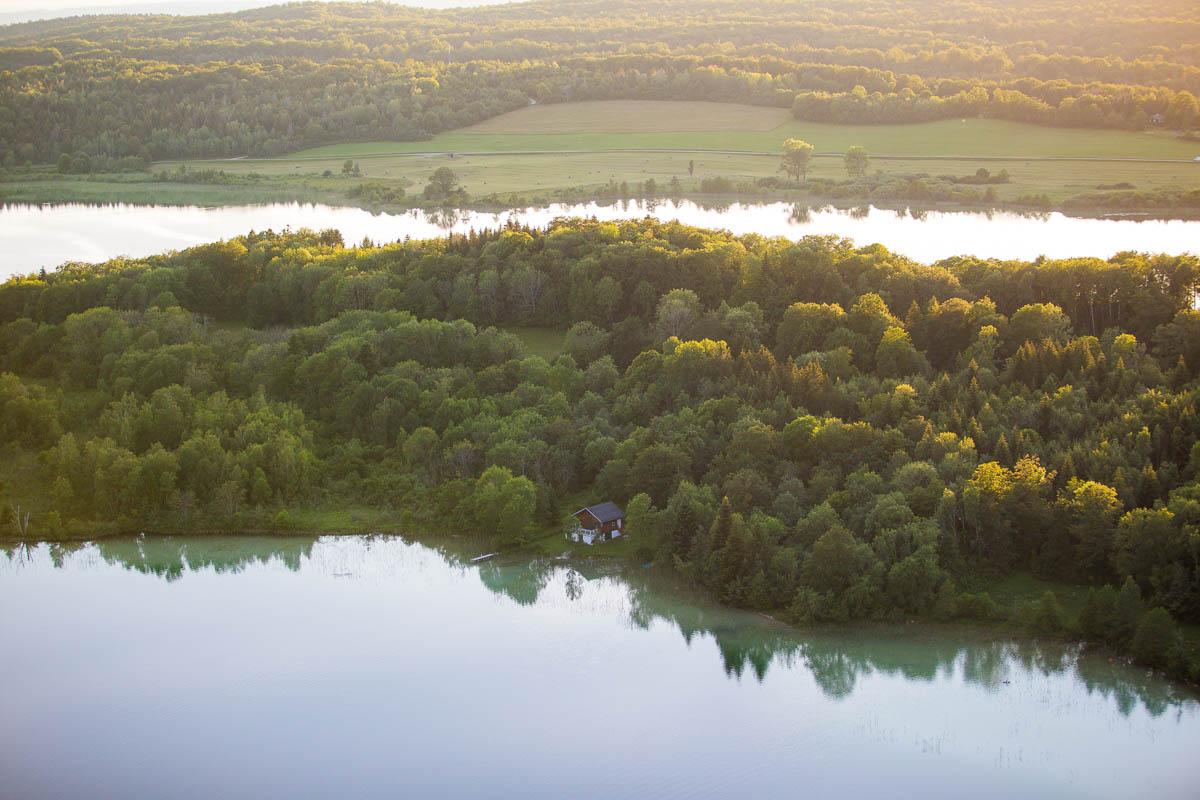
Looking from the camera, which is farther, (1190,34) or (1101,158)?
(1190,34)

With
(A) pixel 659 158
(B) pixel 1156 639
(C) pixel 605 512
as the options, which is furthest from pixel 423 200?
(B) pixel 1156 639

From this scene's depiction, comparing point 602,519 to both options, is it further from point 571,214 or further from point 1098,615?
point 571,214

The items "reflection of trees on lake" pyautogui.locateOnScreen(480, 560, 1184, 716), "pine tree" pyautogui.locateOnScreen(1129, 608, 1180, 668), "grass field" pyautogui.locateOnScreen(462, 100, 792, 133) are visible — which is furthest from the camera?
"grass field" pyautogui.locateOnScreen(462, 100, 792, 133)

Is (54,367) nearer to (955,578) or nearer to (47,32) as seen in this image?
(955,578)

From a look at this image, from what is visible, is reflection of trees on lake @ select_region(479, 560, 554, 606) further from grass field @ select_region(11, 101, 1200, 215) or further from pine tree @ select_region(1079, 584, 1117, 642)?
grass field @ select_region(11, 101, 1200, 215)

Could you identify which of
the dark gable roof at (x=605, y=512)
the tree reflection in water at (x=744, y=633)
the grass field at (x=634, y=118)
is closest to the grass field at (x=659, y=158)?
the grass field at (x=634, y=118)

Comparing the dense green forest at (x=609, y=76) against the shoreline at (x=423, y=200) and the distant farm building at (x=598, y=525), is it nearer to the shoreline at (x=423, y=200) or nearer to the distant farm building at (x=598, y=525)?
the shoreline at (x=423, y=200)

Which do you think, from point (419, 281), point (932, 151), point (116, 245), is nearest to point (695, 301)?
point (419, 281)

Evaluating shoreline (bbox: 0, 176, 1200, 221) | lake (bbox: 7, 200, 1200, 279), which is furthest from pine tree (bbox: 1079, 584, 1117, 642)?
shoreline (bbox: 0, 176, 1200, 221)
